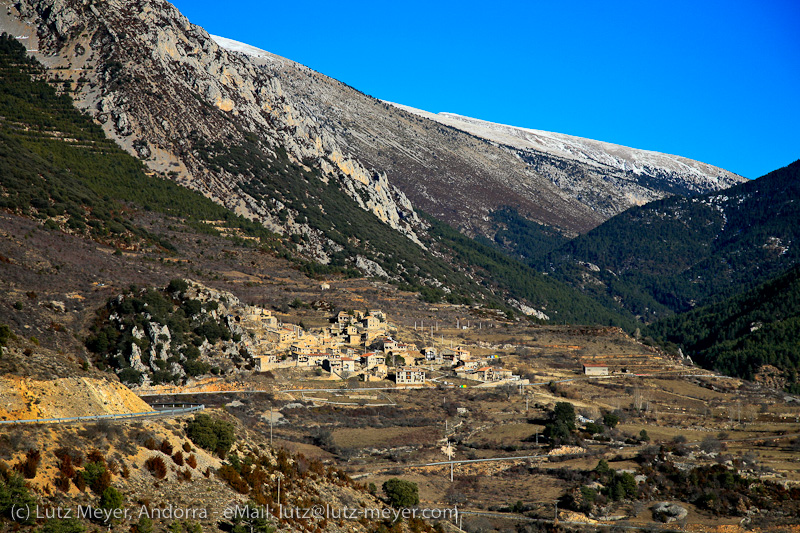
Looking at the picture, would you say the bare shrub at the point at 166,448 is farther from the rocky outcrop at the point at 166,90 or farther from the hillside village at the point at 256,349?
the rocky outcrop at the point at 166,90

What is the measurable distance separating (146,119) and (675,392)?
9018 cm

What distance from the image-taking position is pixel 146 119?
132 m

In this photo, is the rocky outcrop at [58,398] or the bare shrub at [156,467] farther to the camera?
the rocky outcrop at [58,398]

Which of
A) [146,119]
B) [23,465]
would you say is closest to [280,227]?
[146,119]

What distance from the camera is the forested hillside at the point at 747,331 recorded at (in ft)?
378

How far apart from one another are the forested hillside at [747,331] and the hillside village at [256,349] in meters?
48.6

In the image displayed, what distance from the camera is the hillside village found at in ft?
207

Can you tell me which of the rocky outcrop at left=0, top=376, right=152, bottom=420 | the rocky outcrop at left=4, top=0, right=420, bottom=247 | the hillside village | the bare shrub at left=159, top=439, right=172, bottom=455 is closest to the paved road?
the rocky outcrop at left=0, top=376, right=152, bottom=420

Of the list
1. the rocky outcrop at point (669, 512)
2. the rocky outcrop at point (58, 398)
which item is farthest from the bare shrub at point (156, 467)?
the rocky outcrop at point (669, 512)

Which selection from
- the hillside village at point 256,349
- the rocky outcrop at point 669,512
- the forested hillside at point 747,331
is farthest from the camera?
the forested hillside at point 747,331

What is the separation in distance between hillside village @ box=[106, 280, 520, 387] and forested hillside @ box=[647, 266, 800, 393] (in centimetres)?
4865

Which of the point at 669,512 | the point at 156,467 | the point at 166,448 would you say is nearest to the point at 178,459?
the point at 166,448

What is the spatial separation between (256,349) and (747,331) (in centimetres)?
9580

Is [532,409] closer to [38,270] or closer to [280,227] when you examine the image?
[38,270]
